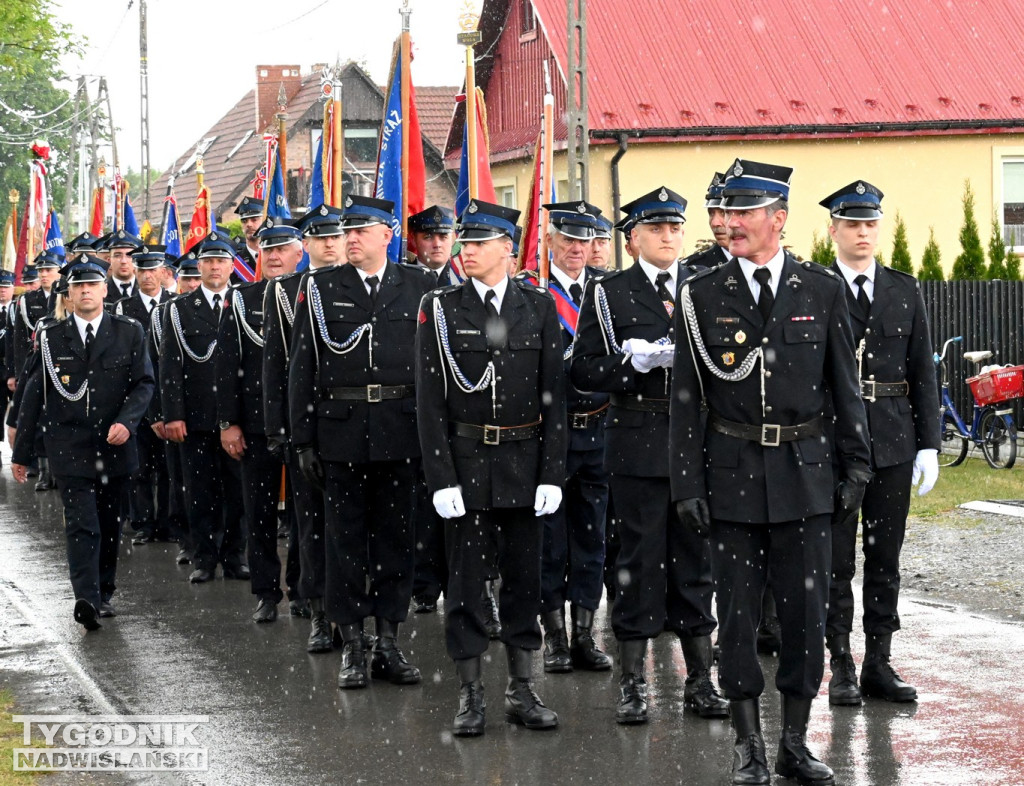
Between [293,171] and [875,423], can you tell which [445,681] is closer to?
[875,423]

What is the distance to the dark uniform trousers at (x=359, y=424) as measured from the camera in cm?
790

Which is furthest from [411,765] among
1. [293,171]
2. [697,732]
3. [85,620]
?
[293,171]

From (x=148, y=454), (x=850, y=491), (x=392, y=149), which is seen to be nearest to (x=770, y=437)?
(x=850, y=491)

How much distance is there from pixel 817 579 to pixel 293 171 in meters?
46.1

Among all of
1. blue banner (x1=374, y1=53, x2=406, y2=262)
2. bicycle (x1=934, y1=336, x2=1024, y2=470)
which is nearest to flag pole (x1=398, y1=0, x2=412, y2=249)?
blue banner (x1=374, y1=53, x2=406, y2=262)

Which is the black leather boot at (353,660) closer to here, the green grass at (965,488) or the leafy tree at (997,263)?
the green grass at (965,488)

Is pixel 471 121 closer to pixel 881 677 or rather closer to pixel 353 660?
pixel 353 660

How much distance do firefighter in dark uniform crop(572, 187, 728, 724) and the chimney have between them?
4597 centimetres

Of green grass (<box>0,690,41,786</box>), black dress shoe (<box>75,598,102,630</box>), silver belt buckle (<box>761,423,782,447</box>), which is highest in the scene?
silver belt buckle (<box>761,423,782,447</box>)

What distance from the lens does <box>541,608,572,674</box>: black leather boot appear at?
7.98 meters

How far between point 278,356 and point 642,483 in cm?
233

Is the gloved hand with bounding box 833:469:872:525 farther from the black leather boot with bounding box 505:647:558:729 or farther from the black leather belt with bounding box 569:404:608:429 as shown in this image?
the black leather belt with bounding box 569:404:608:429

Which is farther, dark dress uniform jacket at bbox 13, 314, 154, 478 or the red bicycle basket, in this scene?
the red bicycle basket

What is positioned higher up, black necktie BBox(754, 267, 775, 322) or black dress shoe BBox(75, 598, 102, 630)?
black necktie BBox(754, 267, 775, 322)
